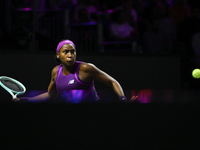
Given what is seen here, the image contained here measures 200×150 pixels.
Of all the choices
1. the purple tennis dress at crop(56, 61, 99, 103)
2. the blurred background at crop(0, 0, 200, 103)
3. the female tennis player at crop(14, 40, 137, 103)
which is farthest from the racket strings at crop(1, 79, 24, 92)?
the blurred background at crop(0, 0, 200, 103)

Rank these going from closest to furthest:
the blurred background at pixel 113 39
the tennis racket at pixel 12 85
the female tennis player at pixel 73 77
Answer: the tennis racket at pixel 12 85
the female tennis player at pixel 73 77
the blurred background at pixel 113 39

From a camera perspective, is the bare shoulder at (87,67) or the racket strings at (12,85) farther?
the bare shoulder at (87,67)

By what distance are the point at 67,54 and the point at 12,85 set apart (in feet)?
1.86

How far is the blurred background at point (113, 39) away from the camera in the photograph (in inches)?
172

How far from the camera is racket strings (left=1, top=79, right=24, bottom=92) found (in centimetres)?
266

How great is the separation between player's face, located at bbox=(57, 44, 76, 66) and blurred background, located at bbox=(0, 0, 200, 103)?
1228mm

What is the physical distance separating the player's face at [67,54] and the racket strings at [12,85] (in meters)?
0.47

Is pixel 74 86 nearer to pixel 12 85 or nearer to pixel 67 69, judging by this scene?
pixel 67 69

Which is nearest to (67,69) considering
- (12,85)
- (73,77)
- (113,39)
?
(73,77)

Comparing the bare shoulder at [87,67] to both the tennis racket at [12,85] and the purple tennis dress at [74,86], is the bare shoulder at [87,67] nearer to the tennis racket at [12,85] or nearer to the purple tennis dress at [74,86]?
the purple tennis dress at [74,86]

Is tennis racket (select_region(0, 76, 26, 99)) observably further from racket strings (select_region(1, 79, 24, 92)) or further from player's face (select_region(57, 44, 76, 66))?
player's face (select_region(57, 44, 76, 66))

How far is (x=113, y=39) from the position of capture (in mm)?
5734

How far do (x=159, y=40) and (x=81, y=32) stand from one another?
1.41 metres

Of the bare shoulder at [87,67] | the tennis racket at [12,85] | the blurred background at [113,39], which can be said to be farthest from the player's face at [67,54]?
the blurred background at [113,39]
